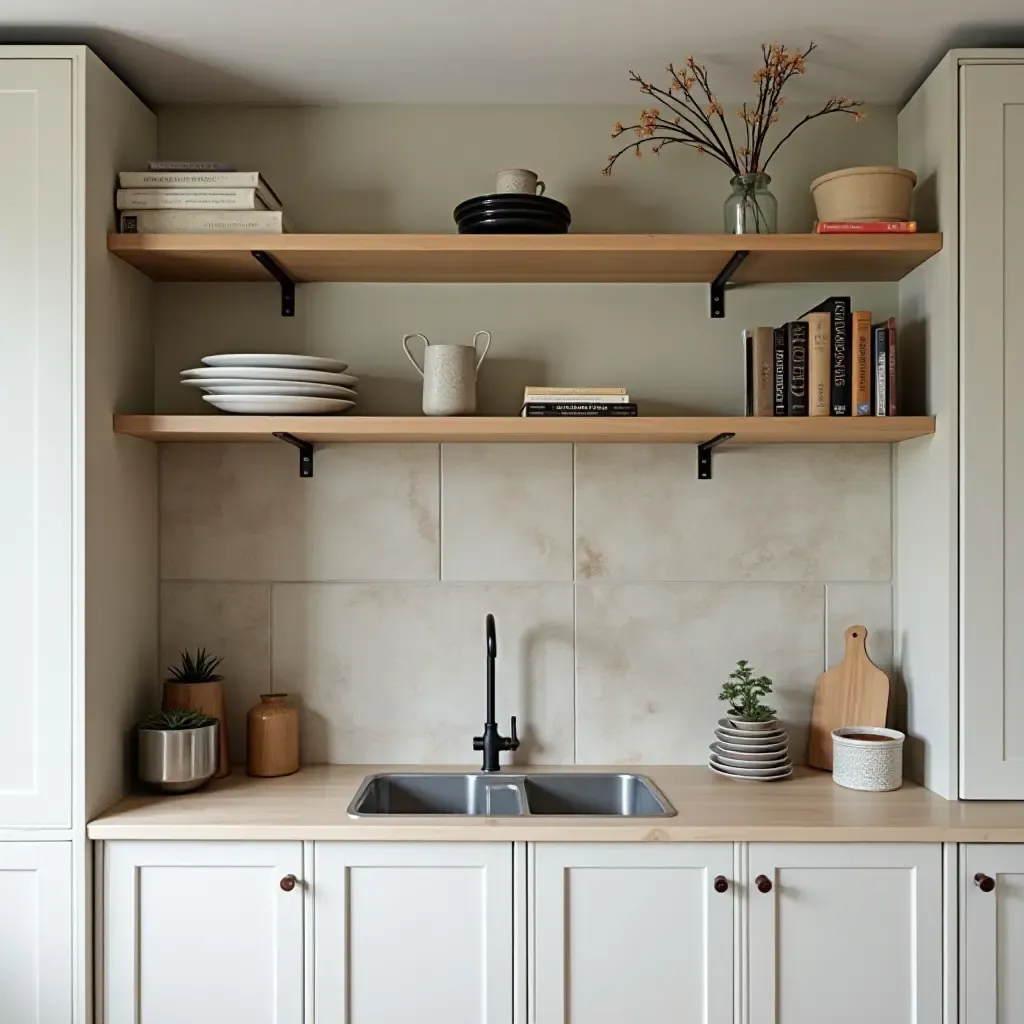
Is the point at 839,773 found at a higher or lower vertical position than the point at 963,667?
lower

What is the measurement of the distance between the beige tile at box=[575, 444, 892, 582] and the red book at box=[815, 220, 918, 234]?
1.78 ft

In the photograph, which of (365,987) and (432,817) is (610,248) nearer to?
(432,817)

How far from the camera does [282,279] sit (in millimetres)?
2520

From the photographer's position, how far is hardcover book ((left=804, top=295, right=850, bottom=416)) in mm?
2334

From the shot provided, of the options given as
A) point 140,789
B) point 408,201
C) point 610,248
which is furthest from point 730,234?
point 140,789

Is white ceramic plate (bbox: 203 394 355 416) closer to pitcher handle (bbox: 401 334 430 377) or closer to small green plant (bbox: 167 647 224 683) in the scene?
pitcher handle (bbox: 401 334 430 377)

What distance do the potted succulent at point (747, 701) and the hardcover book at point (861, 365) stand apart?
651 millimetres

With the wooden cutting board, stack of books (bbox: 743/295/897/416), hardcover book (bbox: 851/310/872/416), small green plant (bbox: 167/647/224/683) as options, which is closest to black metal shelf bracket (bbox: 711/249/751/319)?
stack of books (bbox: 743/295/897/416)

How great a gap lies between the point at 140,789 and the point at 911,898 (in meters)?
1.64

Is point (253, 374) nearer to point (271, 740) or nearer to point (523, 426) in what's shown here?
point (523, 426)

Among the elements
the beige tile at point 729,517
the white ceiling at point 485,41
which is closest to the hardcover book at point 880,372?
the beige tile at point 729,517

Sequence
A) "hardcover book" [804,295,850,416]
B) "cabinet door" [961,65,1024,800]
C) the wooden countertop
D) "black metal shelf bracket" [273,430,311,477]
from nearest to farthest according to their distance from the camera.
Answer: the wooden countertop, "cabinet door" [961,65,1024,800], "hardcover book" [804,295,850,416], "black metal shelf bracket" [273,430,311,477]

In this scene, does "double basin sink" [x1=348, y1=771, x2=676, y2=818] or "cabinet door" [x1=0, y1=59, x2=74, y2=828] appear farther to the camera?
"double basin sink" [x1=348, y1=771, x2=676, y2=818]

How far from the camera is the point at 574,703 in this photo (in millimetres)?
2588
